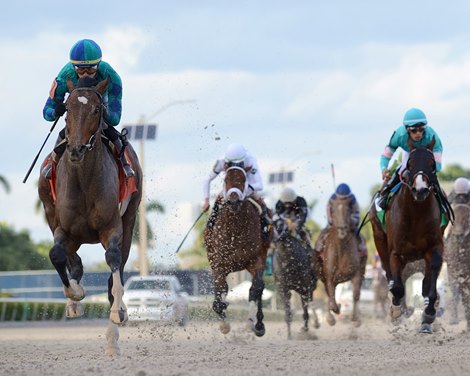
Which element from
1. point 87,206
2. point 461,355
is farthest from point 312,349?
point 87,206

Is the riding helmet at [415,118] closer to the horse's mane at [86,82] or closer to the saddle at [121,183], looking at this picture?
the saddle at [121,183]

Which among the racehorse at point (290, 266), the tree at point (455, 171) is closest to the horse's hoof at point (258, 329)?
the racehorse at point (290, 266)

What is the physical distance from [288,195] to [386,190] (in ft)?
21.2

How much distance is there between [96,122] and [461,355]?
178 inches

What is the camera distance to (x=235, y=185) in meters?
19.0

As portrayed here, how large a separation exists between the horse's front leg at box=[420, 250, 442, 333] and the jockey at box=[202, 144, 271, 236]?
3.11m

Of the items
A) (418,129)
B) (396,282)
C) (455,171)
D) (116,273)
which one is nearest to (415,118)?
(418,129)

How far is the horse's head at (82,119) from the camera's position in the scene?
13.0 meters

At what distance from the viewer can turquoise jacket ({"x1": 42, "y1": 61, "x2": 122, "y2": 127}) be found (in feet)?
47.4

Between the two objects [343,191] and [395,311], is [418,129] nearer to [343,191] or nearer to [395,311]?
[395,311]

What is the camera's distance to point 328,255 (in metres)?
23.9

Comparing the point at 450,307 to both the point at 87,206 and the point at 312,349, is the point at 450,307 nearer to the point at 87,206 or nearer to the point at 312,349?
the point at 312,349

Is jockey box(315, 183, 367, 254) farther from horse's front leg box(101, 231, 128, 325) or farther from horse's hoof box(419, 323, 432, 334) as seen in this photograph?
horse's front leg box(101, 231, 128, 325)

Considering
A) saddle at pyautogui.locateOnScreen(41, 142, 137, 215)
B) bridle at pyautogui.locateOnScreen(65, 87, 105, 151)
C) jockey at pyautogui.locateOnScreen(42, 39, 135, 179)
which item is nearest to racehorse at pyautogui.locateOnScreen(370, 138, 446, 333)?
saddle at pyautogui.locateOnScreen(41, 142, 137, 215)
